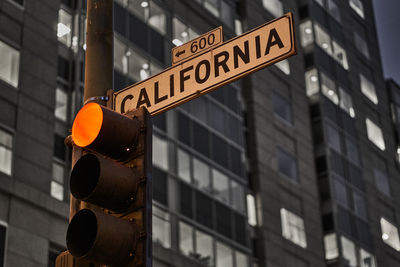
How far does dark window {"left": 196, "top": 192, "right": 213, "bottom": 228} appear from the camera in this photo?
32750 millimetres

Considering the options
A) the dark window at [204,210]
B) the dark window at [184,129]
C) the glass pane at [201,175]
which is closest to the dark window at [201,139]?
the dark window at [184,129]

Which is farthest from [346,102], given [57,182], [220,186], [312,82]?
[57,182]

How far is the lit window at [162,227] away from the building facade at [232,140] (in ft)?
0.17

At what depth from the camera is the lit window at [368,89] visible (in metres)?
54.0

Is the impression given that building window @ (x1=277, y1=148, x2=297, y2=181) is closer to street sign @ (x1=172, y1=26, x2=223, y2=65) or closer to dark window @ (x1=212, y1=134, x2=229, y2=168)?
dark window @ (x1=212, y1=134, x2=229, y2=168)

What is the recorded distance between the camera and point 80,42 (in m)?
30.8

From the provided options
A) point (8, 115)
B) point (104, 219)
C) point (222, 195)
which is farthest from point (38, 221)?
point (104, 219)

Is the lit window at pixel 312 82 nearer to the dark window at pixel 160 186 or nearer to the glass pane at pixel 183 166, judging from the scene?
the glass pane at pixel 183 166

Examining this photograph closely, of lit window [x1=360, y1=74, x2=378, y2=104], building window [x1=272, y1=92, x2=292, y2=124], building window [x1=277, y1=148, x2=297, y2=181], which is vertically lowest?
building window [x1=277, y1=148, x2=297, y2=181]

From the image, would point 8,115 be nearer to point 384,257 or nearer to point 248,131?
point 248,131

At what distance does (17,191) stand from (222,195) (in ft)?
38.2

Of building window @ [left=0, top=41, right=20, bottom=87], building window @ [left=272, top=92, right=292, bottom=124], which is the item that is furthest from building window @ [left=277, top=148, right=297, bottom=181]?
building window @ [left=0, top=41, right=20, bottom=87]

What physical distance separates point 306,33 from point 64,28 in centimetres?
2229

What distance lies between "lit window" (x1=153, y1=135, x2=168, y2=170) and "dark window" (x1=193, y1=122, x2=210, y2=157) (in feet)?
7.28
